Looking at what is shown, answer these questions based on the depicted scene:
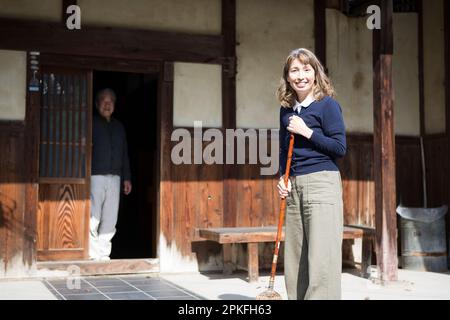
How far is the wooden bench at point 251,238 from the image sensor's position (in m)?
7.09

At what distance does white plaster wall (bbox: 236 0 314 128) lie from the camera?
8.03 m

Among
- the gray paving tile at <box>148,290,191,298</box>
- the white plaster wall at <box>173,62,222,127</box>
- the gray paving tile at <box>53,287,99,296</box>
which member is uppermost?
the white plaster wall at <box>173,62,222,127</box>

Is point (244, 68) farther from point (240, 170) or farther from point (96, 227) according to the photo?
point (96, 227)

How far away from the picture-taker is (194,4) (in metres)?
7.85

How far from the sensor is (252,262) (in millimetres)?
7141

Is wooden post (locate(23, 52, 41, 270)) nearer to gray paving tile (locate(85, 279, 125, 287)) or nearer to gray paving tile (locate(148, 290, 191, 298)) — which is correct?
gray paving tile (locate(85, 279, 125, 287))

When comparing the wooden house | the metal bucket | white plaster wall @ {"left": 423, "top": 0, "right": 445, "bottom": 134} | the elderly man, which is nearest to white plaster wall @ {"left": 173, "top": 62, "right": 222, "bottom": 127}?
the wooden house

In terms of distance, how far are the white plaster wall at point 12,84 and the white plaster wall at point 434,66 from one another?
5331mm

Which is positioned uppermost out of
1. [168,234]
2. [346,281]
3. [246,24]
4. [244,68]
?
[246,24]

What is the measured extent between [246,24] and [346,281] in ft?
11.3

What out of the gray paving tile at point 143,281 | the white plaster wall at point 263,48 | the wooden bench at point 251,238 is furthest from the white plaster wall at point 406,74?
the gray paving tile at point 143,281

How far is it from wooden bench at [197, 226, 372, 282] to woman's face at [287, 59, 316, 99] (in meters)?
3.31

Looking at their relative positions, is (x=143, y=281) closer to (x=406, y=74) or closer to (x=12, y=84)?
(x=12, y=84)

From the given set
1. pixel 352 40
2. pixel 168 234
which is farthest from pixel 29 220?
pixel 352 40
